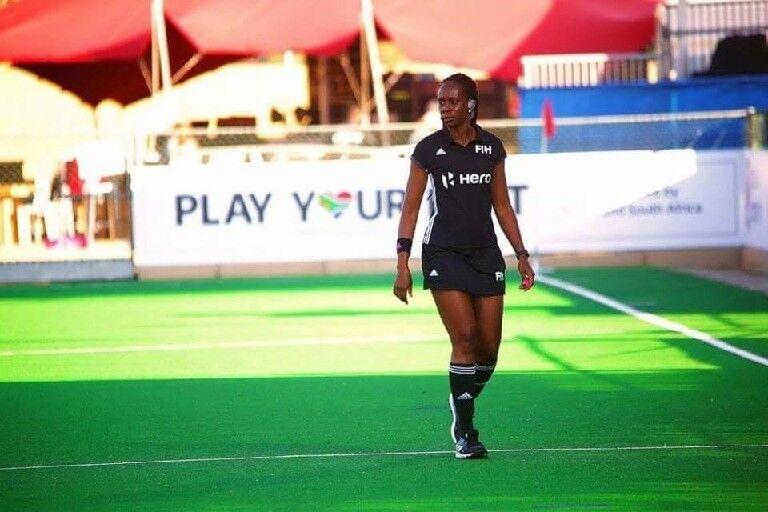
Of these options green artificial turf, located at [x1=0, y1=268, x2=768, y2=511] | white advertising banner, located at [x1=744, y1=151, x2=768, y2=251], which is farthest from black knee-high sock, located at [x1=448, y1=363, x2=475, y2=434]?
white advertising banner, located at [x1=744, y1=151, x2=768, y2=251]

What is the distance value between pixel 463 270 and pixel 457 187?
45 centimetres

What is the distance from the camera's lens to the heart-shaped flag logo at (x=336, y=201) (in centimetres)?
2394

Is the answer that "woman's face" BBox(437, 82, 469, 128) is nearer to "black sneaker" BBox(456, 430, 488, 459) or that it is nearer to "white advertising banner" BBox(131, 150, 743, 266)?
"black sneaker" BBox(456, 430, 488, 459)

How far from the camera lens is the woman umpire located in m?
9.11

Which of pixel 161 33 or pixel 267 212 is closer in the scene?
pixel 267 212

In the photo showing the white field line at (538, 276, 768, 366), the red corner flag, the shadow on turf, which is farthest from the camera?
the red corner flag

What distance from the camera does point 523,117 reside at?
1067 inches

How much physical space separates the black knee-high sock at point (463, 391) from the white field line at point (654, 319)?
4773 mm

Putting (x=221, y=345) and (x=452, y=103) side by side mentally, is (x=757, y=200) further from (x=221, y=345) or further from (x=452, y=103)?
(x=452, y=103)

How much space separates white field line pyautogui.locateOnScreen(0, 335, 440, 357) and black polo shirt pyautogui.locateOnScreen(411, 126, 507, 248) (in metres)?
6.60

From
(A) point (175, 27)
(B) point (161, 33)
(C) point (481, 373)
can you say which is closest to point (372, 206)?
(B) point (161, 33)

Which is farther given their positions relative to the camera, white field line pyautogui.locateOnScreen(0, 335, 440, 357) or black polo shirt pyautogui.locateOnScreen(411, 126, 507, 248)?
white field line pyautogui.locateOnScreen(0, 335, 440, 357)

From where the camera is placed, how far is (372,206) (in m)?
24.0

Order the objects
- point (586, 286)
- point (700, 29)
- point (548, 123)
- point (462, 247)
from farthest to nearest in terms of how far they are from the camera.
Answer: point (700, 29) < point (548, 123) < point (586, 286) < point (462, 247)
